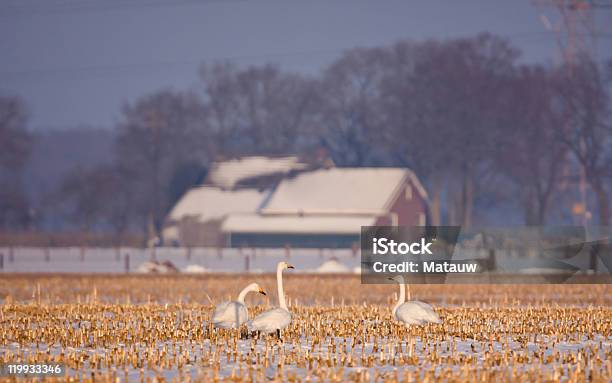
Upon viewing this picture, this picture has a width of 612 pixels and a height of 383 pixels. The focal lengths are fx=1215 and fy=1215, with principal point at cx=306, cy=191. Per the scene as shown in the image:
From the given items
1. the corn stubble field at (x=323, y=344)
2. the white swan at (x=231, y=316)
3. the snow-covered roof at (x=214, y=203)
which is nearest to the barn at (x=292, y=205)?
the snow-covered roof at (x=214, y=203)

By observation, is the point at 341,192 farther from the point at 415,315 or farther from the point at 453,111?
the point at 415,315

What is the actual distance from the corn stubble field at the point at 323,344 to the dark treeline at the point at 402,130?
61782mm

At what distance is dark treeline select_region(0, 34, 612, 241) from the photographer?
9719 cm

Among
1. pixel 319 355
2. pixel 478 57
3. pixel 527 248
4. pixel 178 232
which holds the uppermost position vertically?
pixel 478 57

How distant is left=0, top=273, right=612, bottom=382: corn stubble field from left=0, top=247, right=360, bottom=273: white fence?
977 inches

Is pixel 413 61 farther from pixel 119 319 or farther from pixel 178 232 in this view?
pixel 119 319

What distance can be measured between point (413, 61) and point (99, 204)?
36.3 metres

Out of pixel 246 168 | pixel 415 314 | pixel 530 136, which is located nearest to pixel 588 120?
pixel 530 136

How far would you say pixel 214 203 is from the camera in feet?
313

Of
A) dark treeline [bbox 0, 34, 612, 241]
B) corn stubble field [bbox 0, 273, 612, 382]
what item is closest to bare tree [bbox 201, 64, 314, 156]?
dark treeline [bbox 0, 34, 612, 241]

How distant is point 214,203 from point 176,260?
80.0 ft

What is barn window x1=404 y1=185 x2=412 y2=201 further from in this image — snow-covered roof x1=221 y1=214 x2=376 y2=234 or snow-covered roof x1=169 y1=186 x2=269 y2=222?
snow-covered roof x1=169 y1=186 x2=269 y2=222

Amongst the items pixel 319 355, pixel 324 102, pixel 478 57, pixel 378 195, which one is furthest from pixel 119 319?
pixel 324 102

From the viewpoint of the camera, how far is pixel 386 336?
71.8 feet
